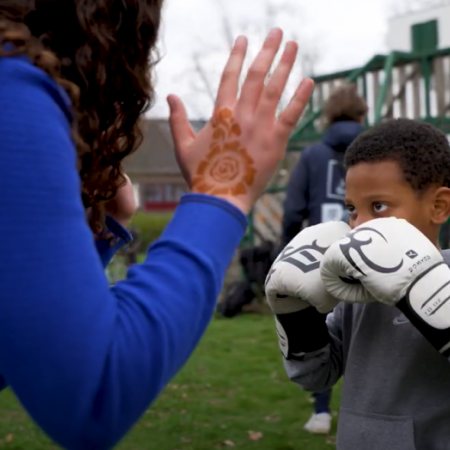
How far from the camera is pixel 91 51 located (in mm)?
1068

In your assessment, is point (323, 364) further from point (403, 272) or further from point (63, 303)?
point (63, 303)

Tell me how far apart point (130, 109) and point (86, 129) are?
113mm

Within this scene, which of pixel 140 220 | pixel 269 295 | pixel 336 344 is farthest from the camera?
pixel 140 220

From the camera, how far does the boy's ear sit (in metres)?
1.94

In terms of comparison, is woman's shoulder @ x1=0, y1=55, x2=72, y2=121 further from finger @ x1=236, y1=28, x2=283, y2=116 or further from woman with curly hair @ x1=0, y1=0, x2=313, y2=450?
finger @ x1=236, y1=28, x2=283, y2=116

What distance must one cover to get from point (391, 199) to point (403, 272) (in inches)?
11.4

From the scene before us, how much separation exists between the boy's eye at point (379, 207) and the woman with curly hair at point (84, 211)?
82 cm

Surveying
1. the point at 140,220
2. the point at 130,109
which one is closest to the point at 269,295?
the point at 130,109

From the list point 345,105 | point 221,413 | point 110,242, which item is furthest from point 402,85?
point 110,242

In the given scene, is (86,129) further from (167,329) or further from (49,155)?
(167,329)

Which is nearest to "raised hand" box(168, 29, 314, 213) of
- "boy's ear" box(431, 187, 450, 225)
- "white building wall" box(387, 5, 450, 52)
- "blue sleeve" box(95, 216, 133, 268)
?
"blue sleeve" box(95, 216, 133, 268)

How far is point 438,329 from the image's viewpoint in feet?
5.52

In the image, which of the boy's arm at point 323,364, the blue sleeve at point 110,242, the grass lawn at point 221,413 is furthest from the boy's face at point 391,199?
the grass lawn at point 221,413

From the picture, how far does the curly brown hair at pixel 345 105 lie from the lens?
5.00 meters
